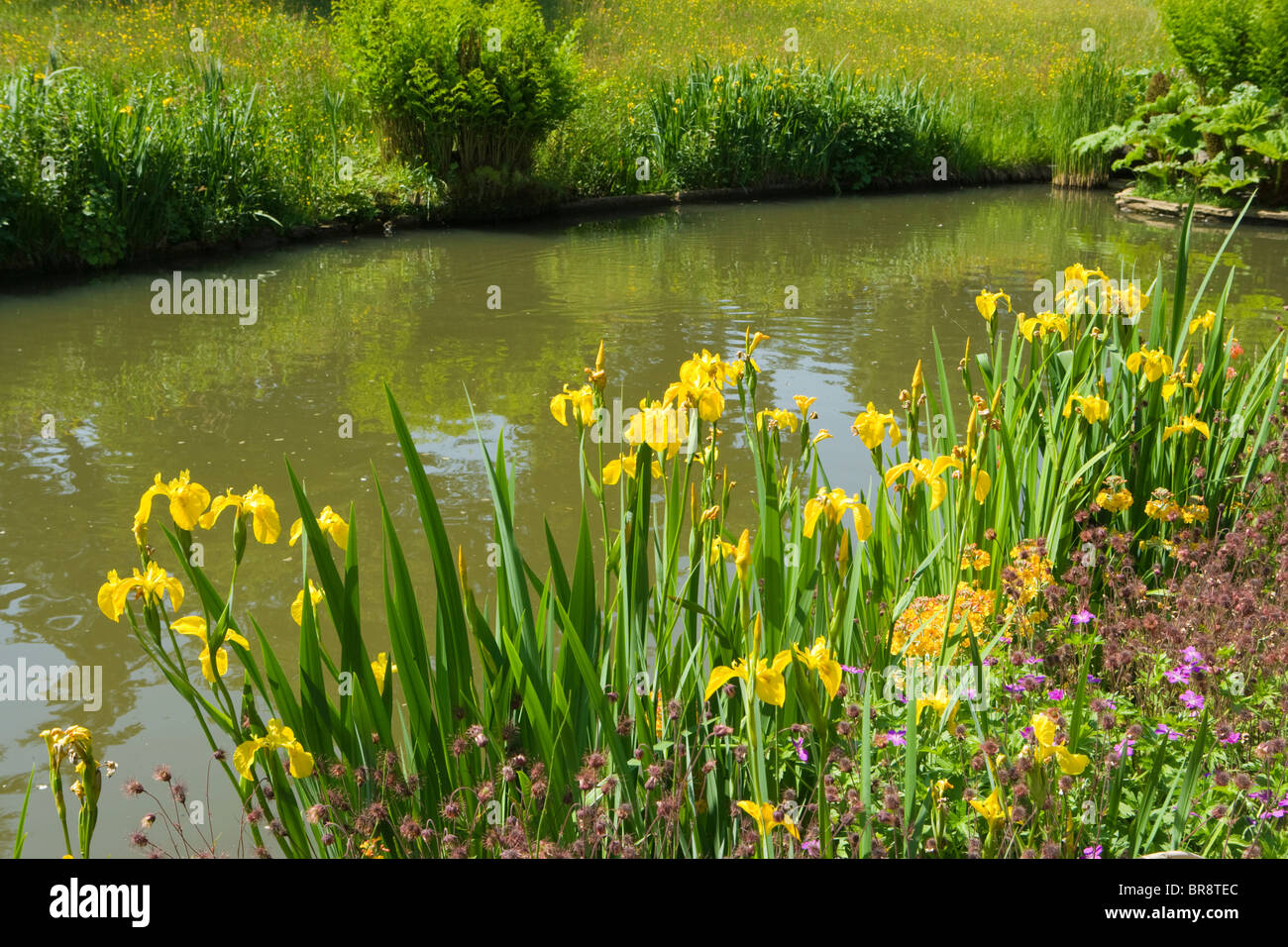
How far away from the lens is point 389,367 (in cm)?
675

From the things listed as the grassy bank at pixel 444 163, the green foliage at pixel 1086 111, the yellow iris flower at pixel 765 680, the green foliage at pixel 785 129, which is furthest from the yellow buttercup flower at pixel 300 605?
the green foliage at pixel 1086 111

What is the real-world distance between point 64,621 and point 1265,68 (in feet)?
44.8

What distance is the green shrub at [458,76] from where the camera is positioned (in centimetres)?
1090

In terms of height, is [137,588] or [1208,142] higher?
[1208,142]

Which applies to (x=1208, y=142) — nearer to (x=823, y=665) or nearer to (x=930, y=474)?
(x=930, y=474)

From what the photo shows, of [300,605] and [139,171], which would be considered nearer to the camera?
[300,605]

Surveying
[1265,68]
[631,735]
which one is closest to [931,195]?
[1265,68]

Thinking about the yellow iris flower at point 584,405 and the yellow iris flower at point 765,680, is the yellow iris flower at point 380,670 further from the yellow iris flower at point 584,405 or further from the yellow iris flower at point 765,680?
the yellow iris flower at point 765,680

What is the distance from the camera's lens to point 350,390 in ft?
20.5

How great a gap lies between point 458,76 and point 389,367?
5.40 meters

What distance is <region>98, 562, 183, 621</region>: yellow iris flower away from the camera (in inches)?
62.6

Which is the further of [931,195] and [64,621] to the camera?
[931,195]

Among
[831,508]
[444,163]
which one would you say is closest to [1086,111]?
[444,163]

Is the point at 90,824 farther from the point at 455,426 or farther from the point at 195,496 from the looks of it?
the point at 455,426
